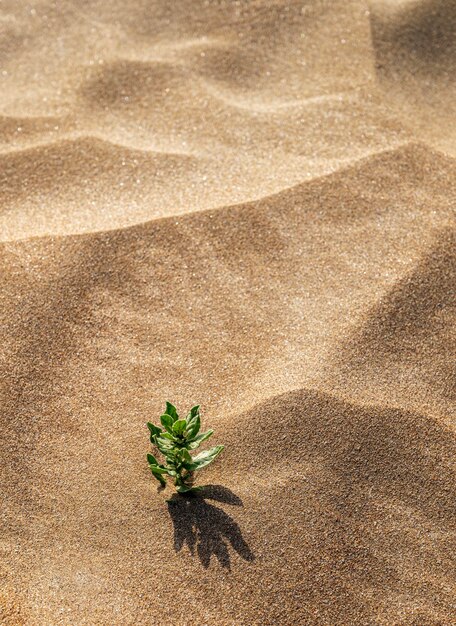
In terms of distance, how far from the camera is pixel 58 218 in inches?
82.0

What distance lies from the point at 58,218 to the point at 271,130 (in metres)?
0.75

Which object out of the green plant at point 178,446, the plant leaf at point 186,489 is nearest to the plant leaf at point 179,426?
the green plant at point 178,446

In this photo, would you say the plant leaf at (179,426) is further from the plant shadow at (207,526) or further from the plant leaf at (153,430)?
the plant shadow at (207,526)

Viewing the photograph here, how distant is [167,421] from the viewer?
5.12 feet

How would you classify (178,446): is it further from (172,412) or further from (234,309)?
(234,309)

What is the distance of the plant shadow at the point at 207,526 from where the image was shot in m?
1.51

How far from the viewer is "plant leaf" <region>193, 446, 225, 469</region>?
156 centimetres

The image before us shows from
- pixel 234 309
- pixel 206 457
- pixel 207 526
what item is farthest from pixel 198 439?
pixel 234 309

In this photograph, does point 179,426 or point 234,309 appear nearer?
point 179,426

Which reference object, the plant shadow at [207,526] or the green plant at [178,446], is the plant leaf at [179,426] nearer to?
the green plant at [178,446]

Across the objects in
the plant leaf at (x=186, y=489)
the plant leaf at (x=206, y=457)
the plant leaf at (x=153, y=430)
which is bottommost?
the plant leaf at (x=186, y=489)

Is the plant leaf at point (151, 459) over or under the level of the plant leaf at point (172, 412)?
under

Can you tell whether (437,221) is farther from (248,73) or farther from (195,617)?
(195,617)

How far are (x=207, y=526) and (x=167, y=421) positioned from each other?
0.79 ft
